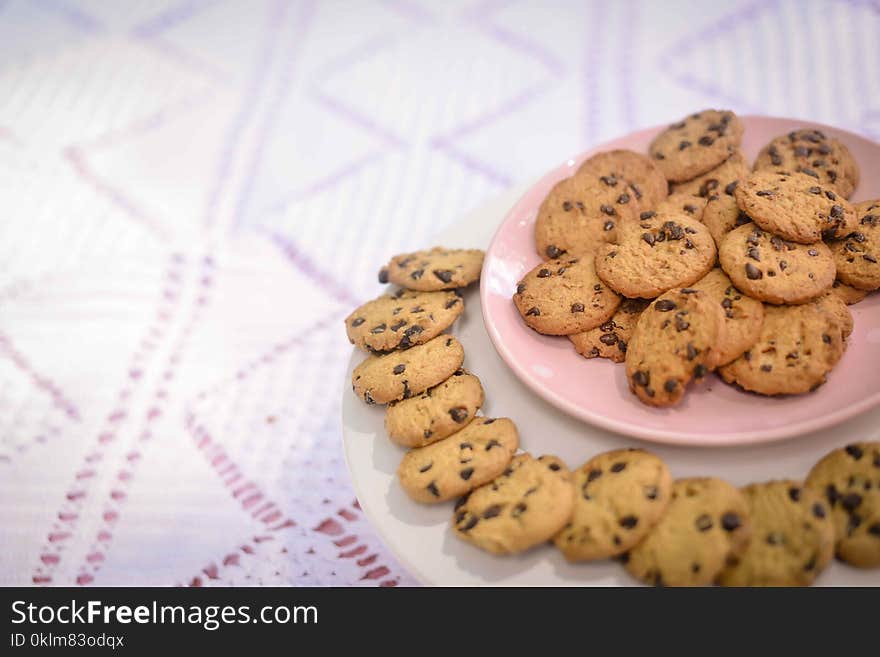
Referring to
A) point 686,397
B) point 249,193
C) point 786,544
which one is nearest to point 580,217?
point 686,397

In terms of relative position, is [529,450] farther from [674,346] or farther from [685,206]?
[685,206]

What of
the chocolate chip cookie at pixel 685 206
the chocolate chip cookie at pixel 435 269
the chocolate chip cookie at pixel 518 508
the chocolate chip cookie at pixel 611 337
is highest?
the chocolate chip cookie at pixel 685 206

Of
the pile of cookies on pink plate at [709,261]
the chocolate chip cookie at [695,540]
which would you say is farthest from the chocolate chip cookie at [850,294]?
the chocolate chip cookie at [695,540]

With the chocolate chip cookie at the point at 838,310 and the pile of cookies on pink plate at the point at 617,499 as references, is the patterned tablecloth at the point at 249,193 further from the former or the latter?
the chocolate chip cookie at the point at 838,310

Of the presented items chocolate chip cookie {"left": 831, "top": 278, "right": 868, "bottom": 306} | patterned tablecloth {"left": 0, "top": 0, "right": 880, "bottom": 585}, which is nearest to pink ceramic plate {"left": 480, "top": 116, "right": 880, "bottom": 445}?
chocolate chip cookie {"left": 831, "top": 278, "right": 868, "bottom": 306}
